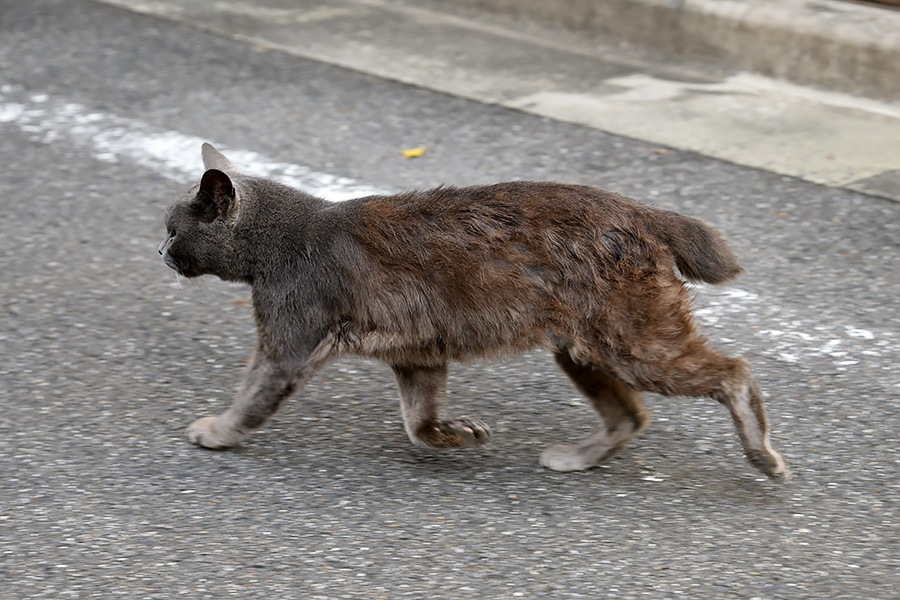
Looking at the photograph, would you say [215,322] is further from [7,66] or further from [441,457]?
[7,66]

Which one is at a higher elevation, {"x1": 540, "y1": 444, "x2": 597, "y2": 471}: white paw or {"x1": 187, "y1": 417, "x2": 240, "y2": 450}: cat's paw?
{"x1": 540, "y1": 444, "x2": 597, "y2": 471}: white paw

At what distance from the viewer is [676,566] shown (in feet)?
11.9

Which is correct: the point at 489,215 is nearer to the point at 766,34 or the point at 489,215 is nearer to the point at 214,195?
the point at 214,195

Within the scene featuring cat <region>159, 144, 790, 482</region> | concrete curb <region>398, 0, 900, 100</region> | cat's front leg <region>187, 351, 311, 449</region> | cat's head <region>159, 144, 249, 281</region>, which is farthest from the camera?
concrete curb <region>398, 0, 900, 100</region>

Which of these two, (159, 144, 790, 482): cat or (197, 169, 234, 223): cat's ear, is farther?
(197, 169, 234, 223): cat's ear

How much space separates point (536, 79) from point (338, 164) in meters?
1.82

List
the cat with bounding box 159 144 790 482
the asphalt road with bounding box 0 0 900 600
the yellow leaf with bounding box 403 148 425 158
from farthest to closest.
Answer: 1. the yellow leaf with bounding box 403 148 425 158
2. the cat with bounding box 159 144 790 482
3. the asphalt road with bounding box 0 0 900 600

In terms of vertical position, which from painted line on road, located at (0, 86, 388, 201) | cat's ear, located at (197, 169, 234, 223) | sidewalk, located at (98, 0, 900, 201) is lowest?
painted line on road, located at (0, 86, 388, 201)

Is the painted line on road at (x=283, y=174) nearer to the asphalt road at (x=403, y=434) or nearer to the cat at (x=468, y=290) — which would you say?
the asphalt road at (x=403, y=434)

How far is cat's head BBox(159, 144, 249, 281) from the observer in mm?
4266

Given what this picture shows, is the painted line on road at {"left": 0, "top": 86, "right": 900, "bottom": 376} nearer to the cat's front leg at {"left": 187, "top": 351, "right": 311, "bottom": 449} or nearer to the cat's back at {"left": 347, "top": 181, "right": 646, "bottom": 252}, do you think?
the cat's back at {"left": 347, "top": 181, "right": 646, "bottom": 252}

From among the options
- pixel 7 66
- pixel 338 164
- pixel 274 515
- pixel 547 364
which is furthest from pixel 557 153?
pixel 7 66

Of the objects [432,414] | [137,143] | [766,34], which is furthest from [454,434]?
[766,34]

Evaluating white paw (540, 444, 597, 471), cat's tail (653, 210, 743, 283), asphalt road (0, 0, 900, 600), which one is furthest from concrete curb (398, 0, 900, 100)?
white paw (540, 444, 597, 471)
